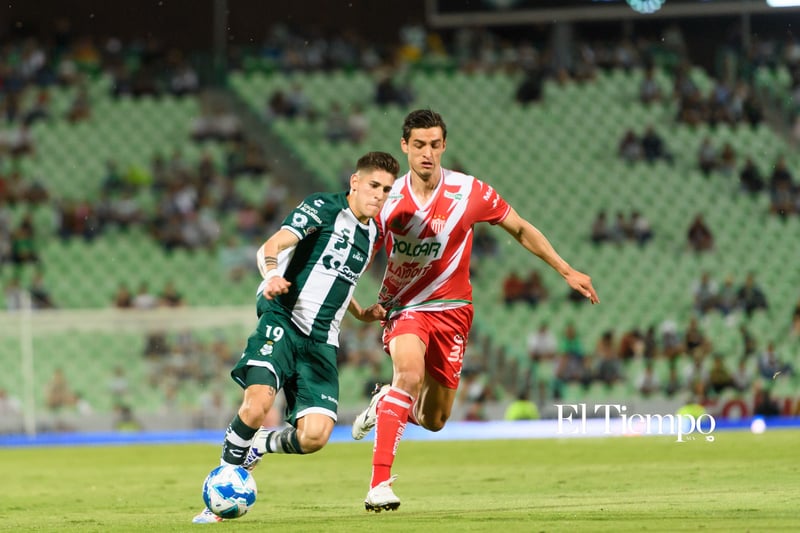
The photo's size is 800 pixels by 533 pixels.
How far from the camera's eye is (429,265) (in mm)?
9266

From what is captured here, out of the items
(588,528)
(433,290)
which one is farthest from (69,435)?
(588,528)

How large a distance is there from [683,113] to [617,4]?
299 centimetres

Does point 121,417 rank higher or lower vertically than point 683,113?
lower

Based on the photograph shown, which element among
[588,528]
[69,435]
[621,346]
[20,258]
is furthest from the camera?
[20,258]

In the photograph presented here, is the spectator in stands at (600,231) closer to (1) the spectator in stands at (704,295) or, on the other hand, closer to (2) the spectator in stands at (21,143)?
(1) the spectator in stands at (704,295)

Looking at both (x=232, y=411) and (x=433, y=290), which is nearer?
(x=433, y=290)

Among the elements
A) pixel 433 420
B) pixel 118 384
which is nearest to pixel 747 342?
pixel 118 384

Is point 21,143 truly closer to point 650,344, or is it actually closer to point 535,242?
point 650,344

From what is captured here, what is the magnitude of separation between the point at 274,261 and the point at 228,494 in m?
1.41

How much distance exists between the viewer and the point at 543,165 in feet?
93.7

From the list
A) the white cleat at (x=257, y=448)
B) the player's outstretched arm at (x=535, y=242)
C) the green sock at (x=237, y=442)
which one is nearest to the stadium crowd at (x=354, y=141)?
the player's outstretched arm at (x=535, y=242)

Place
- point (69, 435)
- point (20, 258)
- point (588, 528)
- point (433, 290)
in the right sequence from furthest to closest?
point (20, 258) → point (69, 435) → point (433, 290) → point (588, 528)

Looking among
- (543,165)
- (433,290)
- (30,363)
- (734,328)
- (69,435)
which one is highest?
(543,165)

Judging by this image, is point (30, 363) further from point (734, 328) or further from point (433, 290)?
point (433, 290)
